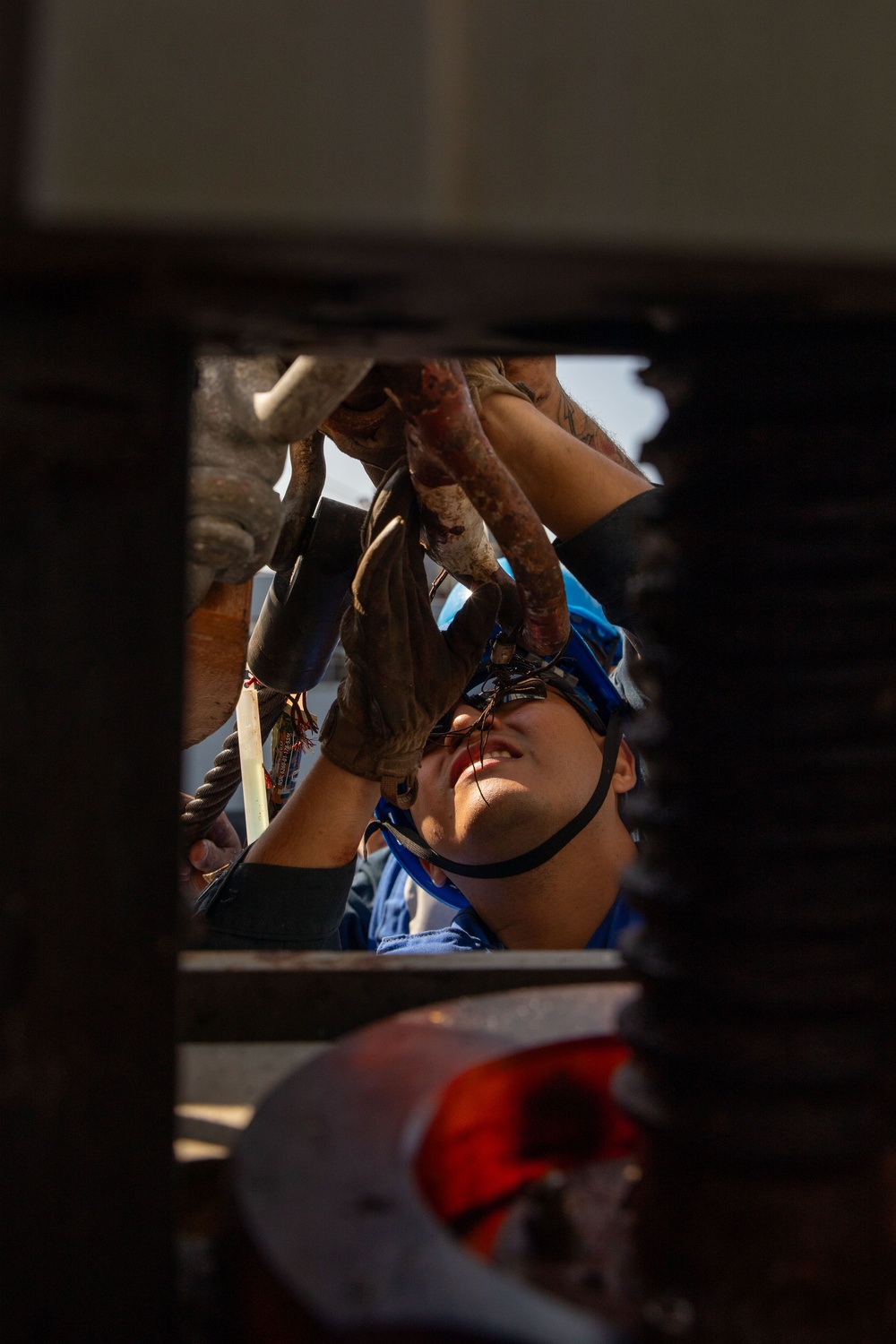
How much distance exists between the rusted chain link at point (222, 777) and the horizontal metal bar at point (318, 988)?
1.24m

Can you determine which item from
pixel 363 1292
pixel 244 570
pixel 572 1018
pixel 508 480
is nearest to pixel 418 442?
pixel 508 480

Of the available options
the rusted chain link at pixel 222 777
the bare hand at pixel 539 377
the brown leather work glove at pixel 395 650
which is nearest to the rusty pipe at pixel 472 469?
the brown leather work glove at pixel 395 650

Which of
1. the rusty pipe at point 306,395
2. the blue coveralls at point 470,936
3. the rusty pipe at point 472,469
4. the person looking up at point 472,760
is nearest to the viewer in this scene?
the rusty pipe at point 306,395

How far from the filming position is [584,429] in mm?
2637

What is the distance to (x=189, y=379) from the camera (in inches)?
20.3

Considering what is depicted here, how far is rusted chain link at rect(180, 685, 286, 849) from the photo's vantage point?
229 cm

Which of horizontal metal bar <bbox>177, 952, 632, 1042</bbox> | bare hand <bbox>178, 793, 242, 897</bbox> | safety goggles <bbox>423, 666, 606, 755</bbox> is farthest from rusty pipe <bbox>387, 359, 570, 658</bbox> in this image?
bare hand <bbox>178, 793, 242, 897</bbox>

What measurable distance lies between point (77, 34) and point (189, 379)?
17 cm

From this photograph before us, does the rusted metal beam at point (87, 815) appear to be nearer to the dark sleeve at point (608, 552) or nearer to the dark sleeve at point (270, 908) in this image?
the dark sleeve at point (608, 552)

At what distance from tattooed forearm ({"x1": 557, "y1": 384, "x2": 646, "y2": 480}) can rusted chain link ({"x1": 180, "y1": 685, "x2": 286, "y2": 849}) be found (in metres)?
0.98

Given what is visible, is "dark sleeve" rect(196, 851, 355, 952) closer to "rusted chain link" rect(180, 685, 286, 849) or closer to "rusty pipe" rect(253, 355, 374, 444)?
"rusted chain link" rect(180, 685, 286, 849)

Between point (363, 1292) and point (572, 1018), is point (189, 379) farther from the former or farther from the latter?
point (572, 1018)

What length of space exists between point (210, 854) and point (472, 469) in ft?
6.73

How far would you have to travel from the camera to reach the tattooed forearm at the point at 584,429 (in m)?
2.57
